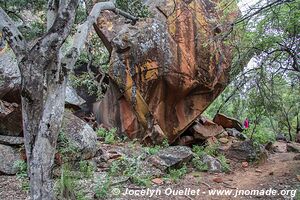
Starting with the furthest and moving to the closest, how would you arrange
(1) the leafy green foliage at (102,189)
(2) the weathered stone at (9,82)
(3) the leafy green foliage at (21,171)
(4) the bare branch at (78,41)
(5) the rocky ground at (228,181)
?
(2) the weathered stone at (9,82) < (3) the leafy green foliage at (21,171) < (5) the rocky ground at (228,181) < (1) the leafy green foliage at (102,189) < (4) the bare branch at (78,41)

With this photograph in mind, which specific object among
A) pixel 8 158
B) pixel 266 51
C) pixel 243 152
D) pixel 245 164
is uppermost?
pixel 266 51

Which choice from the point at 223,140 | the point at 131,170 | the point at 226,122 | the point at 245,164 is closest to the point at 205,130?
the point at 223,140

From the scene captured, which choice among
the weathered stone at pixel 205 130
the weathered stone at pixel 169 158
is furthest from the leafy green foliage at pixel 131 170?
the weathered stone at pixel 205 130

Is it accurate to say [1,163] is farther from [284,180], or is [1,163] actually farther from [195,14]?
[195,14]

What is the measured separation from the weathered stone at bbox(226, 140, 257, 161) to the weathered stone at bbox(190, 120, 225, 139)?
5.01 feet

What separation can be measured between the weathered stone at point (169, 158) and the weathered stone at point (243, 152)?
1.92m

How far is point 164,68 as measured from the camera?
860cm

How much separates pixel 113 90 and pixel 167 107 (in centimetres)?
196

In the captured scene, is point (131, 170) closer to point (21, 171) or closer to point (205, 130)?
point (21, 171)

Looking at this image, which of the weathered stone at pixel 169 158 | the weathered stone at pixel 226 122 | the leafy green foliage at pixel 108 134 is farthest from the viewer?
the weathered stone at pixel 226 122

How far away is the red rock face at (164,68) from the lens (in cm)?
854

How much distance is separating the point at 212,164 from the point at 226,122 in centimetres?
585

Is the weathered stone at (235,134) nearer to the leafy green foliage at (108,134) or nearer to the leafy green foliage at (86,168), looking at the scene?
the leafy green foliage at (108,134)

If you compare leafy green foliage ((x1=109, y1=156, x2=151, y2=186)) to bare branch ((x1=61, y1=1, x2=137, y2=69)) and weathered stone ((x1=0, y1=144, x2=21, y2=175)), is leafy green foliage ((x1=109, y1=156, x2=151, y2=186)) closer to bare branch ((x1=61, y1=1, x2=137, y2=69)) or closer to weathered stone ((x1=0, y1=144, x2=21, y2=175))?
weathered stone ((x1=0, y1=144, x2=21, y2=175))
